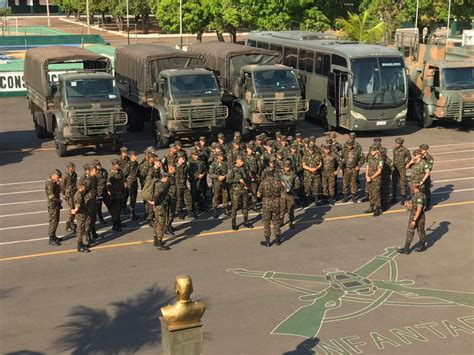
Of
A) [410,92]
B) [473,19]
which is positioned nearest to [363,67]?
[410,92]

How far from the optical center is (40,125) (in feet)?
77.3

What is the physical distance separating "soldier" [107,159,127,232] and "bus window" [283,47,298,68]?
48.6 feet

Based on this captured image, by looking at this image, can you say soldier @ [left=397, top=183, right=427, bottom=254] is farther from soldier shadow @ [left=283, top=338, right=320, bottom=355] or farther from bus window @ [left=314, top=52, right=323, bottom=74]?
bus window @ [left=314, top=52, right=323, bottom=74]

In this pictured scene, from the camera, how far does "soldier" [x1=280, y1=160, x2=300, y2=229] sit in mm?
13742

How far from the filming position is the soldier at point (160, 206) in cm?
1305

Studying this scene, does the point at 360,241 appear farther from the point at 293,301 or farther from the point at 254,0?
the point at 254,0

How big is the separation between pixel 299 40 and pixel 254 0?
14.2m

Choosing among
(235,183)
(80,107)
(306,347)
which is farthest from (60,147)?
(306,347)

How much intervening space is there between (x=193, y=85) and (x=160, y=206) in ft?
30.3

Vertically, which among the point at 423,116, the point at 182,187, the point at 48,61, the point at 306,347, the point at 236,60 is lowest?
the point at 306,347

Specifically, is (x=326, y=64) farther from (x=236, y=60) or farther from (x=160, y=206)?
(x=160, y=206)

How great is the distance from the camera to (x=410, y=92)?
89.0ft

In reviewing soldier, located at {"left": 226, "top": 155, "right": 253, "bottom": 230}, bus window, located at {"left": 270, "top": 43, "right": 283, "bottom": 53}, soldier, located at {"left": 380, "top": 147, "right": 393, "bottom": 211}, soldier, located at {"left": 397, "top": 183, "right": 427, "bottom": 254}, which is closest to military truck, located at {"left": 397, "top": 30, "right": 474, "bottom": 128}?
bus window, located at {"left": 270, "top": 43, "right": 283, "bottom": 53}

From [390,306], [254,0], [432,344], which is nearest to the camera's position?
[432,344]
